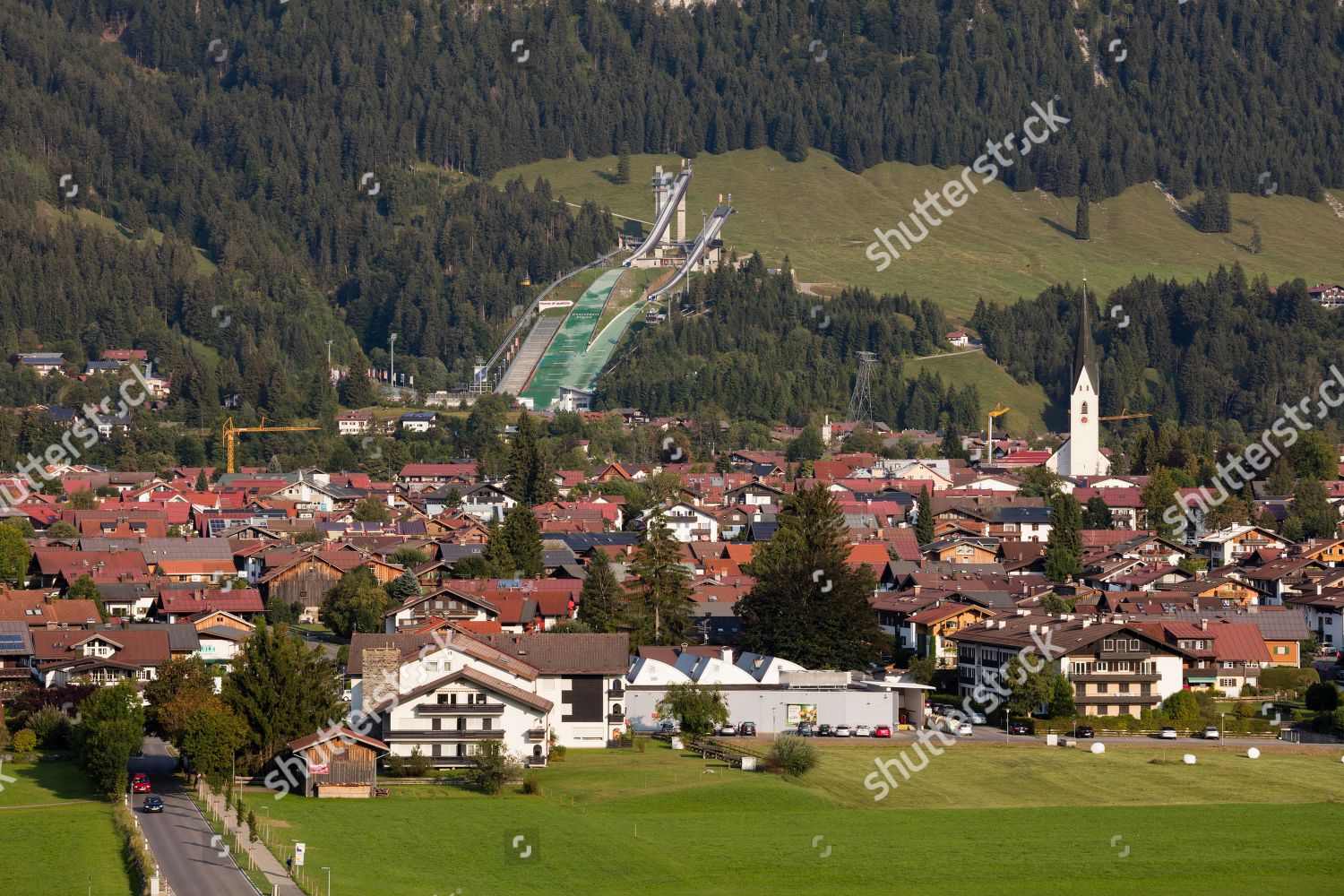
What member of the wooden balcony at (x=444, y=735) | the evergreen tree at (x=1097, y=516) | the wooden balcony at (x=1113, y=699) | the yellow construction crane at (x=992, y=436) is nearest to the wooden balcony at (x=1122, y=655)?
the wooden balcony at (x=1113, y=699)

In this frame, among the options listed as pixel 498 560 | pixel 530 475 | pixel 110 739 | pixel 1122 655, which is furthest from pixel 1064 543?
pixel 110 739

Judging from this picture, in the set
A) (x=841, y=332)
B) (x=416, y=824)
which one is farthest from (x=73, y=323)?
(x=416, y=824)

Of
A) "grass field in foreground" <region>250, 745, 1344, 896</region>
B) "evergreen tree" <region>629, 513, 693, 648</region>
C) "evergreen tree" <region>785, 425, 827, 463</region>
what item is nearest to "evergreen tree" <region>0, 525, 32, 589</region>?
"evergreen tree" <region>629, 513, 693, 648</region>

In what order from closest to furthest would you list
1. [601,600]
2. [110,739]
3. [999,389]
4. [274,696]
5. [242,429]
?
[110,739], [274,696], [601,600], [242,429], [999,389]

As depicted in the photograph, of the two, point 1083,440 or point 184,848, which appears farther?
point 1083,440

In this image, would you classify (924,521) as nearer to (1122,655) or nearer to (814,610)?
(814,610)

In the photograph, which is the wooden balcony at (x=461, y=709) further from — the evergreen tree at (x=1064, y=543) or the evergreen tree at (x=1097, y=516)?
the evergreen tree at (x=1097, y=516)

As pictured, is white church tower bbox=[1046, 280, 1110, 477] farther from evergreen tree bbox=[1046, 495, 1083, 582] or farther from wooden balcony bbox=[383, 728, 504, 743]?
wooden balcony bbox=[383, 728, 504, 743]
